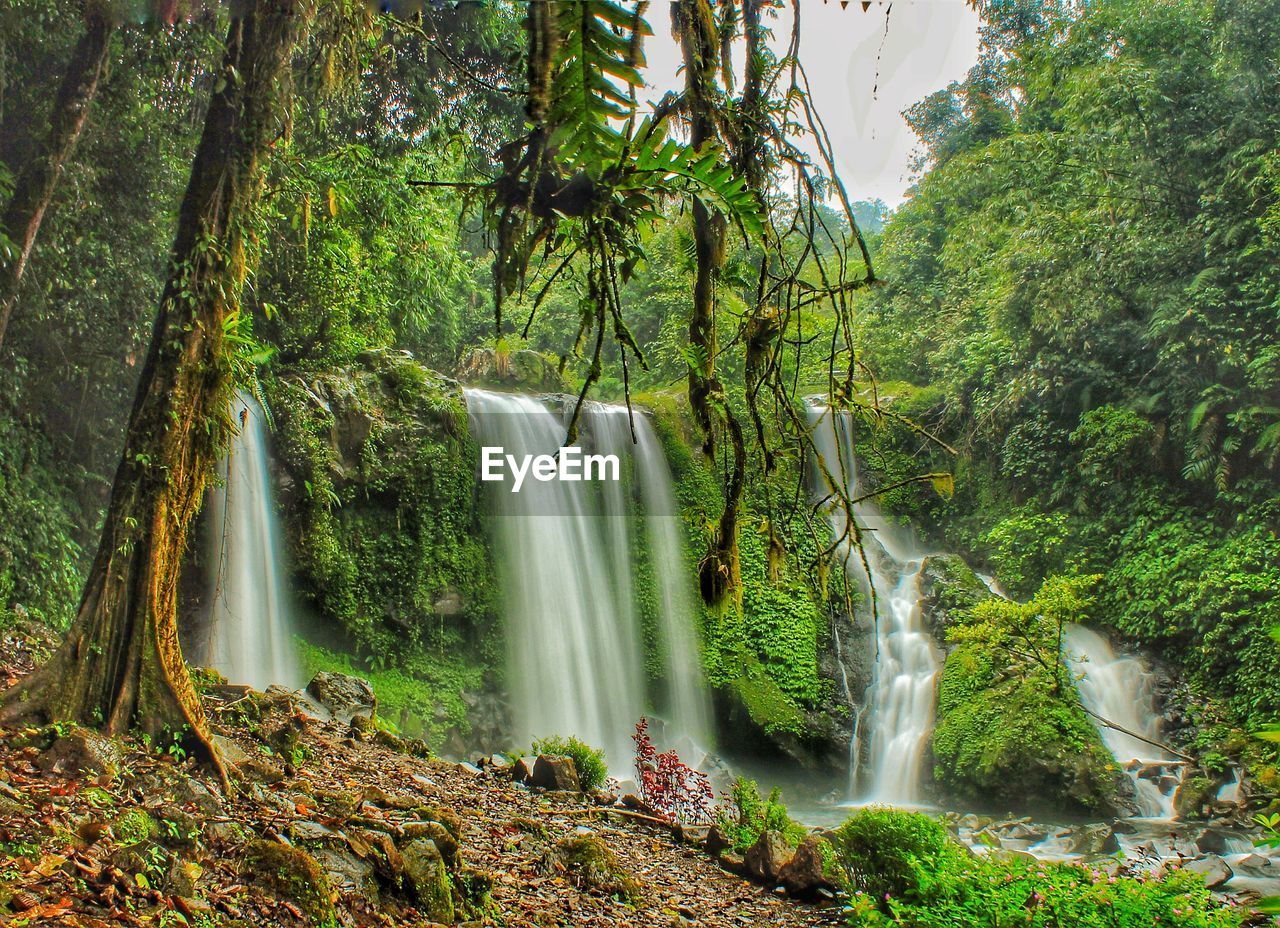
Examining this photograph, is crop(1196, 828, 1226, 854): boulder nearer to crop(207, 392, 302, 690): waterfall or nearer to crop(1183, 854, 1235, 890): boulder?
crop(1183, 854, 1235, 890): boulder

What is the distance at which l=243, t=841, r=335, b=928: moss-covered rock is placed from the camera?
3008mm

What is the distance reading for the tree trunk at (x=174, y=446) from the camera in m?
3.84

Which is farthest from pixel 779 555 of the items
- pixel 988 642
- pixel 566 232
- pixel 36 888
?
pixel 988 642

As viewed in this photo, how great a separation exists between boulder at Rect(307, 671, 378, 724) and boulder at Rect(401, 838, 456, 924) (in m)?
3.56

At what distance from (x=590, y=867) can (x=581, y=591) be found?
295 inches

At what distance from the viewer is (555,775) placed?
6379mm

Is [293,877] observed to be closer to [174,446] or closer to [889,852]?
[174,446]

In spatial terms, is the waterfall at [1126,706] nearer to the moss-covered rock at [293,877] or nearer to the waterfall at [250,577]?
the moss-covered rock at [293,877]

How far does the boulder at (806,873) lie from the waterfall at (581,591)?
5.69 meters

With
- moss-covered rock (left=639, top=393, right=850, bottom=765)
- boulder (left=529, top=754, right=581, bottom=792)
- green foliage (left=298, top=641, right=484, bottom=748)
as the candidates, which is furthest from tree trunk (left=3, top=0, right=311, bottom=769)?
moss-covered rock (left=639, top=393, right=850, bottom=765)

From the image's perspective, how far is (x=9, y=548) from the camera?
6.38 metres

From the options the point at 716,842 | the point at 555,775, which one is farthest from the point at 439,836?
the point at 555,775

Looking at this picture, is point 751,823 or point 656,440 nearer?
point 751,823

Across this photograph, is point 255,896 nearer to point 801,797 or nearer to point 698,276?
point 698,276
